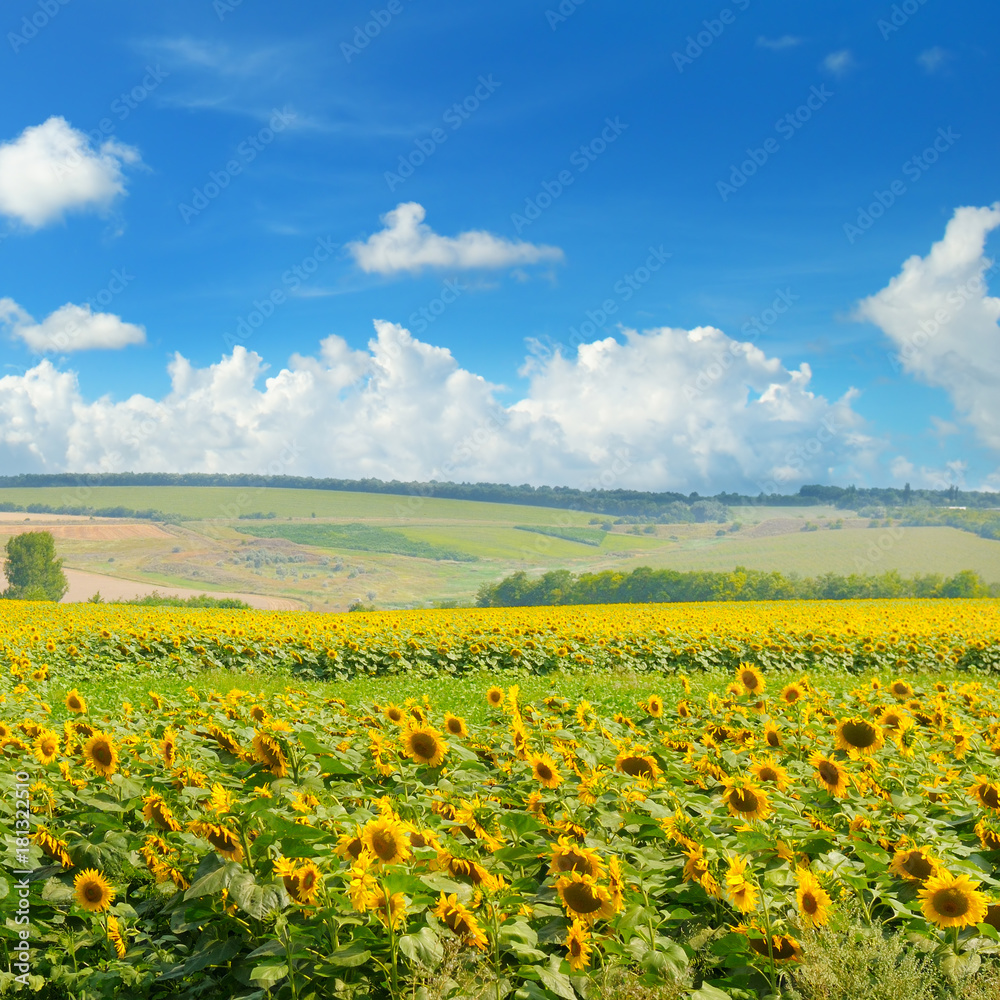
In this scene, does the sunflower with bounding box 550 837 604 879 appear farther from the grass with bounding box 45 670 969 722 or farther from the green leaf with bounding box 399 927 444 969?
the grass with bounding box 45 670 969 722

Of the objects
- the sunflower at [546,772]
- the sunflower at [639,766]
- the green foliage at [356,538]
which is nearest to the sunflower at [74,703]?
the sunflower at [546,772]

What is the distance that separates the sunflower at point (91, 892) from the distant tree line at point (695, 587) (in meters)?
42.5

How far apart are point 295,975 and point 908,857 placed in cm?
237

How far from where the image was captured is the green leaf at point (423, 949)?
2.47 metres

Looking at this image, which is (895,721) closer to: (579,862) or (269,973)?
(579,862)

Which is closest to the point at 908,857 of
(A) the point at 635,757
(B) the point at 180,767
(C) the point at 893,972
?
(C) the point at 893,972

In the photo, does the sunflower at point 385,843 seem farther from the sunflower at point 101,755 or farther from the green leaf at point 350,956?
the sunflower at point 101,755

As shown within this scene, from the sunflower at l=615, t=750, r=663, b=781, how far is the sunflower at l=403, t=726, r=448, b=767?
0.95m

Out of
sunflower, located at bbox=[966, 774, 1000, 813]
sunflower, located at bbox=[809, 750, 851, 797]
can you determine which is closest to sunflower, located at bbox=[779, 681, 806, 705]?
sunflower, located at bbox=[809, 750, 851, 797]

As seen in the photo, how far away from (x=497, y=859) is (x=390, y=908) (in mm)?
716

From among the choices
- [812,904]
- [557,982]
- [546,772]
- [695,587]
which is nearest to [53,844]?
[546,772]

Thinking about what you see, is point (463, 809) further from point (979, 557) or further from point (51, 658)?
point (979, 557)

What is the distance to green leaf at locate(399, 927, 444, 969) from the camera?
2469 mm

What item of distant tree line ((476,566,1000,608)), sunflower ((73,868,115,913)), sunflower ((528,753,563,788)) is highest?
sunflower ((528,753,563,788))
